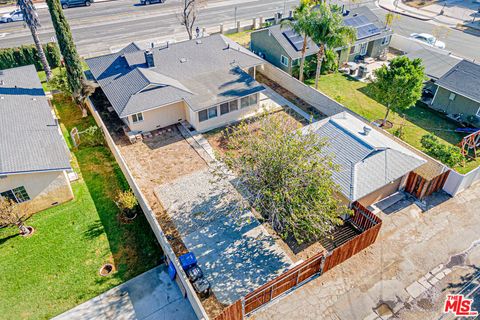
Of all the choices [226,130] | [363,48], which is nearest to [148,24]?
[363,48]

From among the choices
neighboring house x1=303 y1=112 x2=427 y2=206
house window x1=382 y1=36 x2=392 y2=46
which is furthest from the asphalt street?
neighboring house x1=303 y1=112 x2=427 y2=206

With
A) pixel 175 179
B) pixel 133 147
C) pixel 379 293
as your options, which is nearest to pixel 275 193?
pixel 379 293

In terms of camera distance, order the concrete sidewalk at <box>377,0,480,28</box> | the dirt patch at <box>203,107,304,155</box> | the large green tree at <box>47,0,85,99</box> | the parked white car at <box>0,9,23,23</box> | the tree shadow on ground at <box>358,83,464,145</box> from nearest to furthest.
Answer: the large green tree at <box>47,0,85,99</box> → the dirt patch at <box>203,107,304,155</box> → the tree shadow on ground at <box>358,83,464,145</box> → the parked white car at <box>0,9,23,23</box> → the concrete sidewalk at <box>377,0,480,28</box>

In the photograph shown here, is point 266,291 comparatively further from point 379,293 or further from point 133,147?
point 133,147

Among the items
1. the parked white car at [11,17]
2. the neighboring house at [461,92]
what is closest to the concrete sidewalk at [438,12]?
the neighboring house at [461,92]

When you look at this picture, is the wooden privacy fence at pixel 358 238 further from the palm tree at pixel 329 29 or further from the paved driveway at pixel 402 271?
the palm tree at pixel 329 29

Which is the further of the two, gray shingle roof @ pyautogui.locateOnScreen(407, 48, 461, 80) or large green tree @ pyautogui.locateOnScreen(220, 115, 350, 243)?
gray shingle roof @ pyautogui.locateOnScreen(407, 48, 461, 80)

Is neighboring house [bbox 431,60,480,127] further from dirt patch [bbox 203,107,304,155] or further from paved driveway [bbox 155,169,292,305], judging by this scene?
paved driveway [bbox 155,169,292,305]
